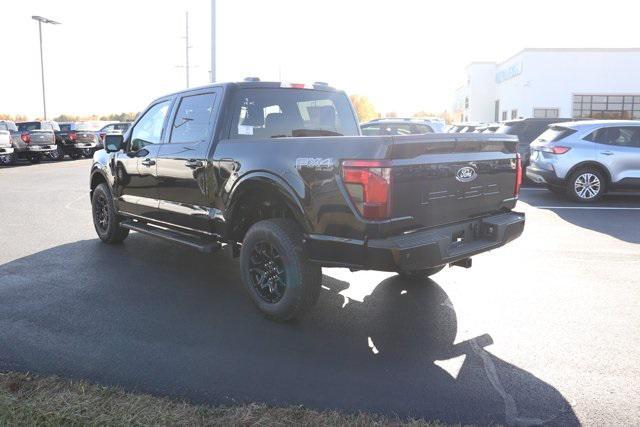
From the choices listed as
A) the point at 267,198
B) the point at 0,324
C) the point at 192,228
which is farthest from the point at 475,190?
the point at 0,324

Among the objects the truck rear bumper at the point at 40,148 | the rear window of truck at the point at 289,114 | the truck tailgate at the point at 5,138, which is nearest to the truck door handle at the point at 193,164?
the rear window of truck at the point at 289,114

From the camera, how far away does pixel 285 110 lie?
17.7 feet

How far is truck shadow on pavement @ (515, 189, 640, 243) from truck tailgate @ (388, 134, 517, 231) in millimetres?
4164

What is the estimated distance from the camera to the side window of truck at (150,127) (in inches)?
241

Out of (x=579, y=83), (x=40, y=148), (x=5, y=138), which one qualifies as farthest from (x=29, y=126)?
(x=579, y=83)

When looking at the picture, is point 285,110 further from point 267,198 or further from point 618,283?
point 618,283

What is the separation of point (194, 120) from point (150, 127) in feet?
3.50

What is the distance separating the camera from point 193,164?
17.2ft

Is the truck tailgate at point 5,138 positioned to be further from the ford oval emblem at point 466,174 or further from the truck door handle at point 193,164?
the ford oval emblem at point 466,174

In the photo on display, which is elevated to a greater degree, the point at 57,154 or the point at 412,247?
the point at 412,247

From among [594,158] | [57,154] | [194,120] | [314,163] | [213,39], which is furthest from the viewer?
[57,154]

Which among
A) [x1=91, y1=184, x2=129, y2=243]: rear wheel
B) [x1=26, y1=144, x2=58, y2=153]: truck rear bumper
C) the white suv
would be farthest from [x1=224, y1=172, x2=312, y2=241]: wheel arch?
[x1=26, y1=144, x2=58, y2=153]: truck rear bumper

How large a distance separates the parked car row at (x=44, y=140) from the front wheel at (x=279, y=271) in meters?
16.1

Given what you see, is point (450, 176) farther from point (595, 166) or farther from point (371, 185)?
point (595, 166)
